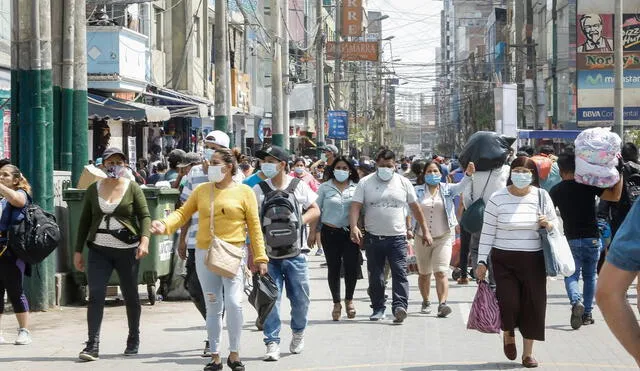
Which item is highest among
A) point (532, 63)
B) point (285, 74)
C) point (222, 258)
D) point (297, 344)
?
point (532, 63)

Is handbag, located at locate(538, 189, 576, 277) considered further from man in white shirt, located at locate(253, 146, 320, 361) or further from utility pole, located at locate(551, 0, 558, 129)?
utility pole, located at locate(551, 0, 558, 129)

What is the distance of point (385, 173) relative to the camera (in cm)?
1292

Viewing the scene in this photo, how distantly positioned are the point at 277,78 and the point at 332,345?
973 inches

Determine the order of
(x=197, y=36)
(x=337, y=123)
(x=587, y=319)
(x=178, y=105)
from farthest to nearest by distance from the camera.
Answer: (x=337, y=123), (x=197, y=36), (x=178, y=105), (x=587, y=319)

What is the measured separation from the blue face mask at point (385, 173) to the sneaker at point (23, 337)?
3728 mm

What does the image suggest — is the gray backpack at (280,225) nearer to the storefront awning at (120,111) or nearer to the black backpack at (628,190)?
the black backpack at (628,190)

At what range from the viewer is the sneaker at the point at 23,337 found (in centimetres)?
1132

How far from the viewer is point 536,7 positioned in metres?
86.4

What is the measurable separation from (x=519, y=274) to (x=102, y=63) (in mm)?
19432

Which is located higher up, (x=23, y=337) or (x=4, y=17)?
(x=4, y=17)

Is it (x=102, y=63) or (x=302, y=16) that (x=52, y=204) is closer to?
(x=102, y=63)

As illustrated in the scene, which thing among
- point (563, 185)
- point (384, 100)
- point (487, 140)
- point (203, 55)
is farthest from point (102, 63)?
point (384, 100)

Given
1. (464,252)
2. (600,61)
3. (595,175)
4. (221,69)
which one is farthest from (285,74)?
(600,61)

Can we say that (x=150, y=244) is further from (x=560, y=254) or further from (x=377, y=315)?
(x=560, y=254)
